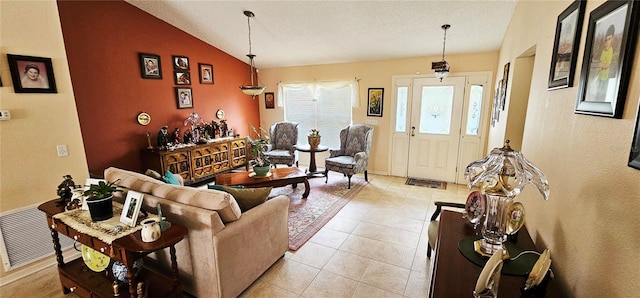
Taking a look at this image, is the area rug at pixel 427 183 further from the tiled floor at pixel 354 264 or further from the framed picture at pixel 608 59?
the framed picture at pixel 608 59

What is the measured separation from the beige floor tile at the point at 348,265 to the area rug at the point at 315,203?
0.44 metres

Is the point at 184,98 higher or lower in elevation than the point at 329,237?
higher

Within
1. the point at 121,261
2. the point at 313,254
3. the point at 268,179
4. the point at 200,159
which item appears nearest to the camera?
the point at 121,261

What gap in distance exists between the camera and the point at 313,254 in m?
2.66

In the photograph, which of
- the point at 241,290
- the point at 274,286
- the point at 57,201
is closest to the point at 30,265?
the point at 57,201

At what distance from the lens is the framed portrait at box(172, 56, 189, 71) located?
4.47m

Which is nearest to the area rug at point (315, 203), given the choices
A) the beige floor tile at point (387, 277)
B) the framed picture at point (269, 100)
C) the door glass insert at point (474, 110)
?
the beige floor tile at point (387, 277)

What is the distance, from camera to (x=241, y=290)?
2.08 meters

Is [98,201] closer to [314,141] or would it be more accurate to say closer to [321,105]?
[314,141]

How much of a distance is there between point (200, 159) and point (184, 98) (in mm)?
1135

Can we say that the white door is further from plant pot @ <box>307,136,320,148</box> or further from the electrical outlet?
the electrical outlet

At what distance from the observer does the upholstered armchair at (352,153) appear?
4.53 metres

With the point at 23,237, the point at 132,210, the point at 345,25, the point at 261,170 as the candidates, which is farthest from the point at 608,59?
the point at 23,237

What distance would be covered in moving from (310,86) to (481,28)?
10.9 feet
